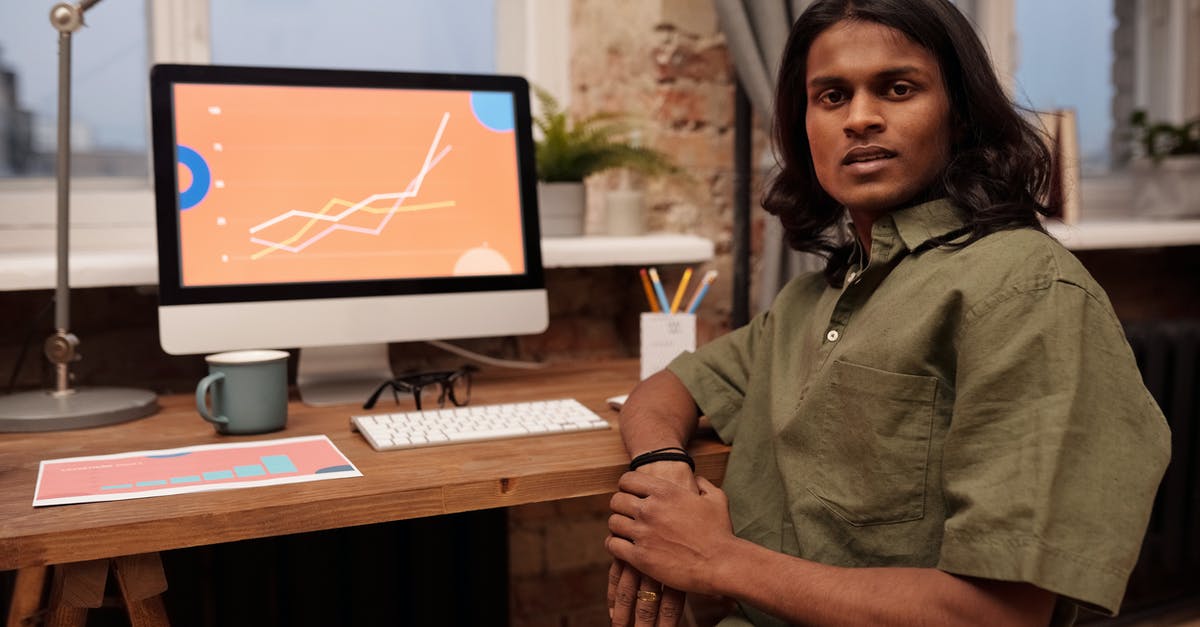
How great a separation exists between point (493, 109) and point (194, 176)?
460mm

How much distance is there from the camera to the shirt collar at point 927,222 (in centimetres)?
110

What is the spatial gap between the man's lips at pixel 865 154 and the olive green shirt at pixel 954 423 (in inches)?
2.5

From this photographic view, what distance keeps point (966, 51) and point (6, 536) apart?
41.1 inches

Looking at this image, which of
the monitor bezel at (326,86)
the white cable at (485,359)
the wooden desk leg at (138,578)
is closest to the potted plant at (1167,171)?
the white cable at (485,359)

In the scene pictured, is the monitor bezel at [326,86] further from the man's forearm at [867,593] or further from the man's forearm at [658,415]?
the man's forearm at [867,593]

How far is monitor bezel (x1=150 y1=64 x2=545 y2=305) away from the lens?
146cm

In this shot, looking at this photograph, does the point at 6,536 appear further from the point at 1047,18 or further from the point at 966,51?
the point at 1047,18

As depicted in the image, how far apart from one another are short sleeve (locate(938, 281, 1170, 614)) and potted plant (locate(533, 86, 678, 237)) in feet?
3.57

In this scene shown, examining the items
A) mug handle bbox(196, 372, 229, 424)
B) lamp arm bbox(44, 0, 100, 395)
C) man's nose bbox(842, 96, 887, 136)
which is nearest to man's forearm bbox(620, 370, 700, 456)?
man's nose bbox(842, 96, 887, 136)

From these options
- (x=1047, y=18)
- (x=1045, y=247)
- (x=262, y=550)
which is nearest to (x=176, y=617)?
(x=262, y=550)

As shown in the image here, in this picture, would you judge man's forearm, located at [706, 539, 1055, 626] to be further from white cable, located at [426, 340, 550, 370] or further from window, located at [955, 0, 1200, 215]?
window, located at [955, 0, 1200, 215]

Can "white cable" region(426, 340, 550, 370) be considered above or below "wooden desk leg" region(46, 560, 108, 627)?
above

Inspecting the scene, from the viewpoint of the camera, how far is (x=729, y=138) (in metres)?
2.21

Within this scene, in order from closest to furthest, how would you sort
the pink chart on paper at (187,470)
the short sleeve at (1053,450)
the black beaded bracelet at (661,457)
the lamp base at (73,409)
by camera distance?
1. the short sleeve at (1053,450)
2. the pink chart on paper at (187,470)
3. the black beaded bracelet at (661,457)
4. the lamp base at (73,409)
